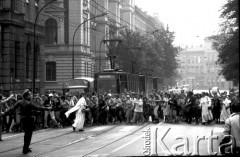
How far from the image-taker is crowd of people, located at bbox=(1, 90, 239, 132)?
25.2m

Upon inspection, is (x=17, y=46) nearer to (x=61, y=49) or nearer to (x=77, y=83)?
(x=77, y=83)

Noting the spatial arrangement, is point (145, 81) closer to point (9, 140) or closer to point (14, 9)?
point (14, 9)

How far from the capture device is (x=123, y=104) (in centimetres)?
2864

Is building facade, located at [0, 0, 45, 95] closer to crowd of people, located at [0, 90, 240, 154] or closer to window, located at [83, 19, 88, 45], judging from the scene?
crowd of people, located at [0, 90, 240, 154]

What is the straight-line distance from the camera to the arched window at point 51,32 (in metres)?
57.8

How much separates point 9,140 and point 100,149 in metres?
4.67

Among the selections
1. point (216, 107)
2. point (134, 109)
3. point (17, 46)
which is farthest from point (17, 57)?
point (216, 107)

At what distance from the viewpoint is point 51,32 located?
58.2 m

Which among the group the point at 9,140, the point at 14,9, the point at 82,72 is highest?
the point at 14,9

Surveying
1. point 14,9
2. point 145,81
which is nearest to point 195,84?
point 145,81

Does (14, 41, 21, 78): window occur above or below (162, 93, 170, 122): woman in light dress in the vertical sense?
above

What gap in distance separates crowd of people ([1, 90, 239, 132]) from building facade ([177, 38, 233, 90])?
106362 millimetres

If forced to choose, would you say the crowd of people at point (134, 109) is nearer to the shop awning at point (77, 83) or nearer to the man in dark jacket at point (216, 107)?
the man in dark jacket at point (216, 107)

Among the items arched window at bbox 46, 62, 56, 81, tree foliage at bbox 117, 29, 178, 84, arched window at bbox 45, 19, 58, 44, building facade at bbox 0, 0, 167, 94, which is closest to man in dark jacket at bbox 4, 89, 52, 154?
building facade at bbox 0, 0, 167, 94
